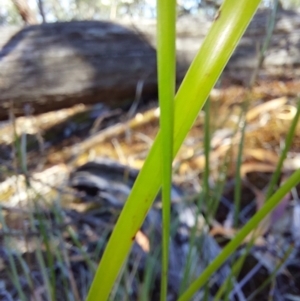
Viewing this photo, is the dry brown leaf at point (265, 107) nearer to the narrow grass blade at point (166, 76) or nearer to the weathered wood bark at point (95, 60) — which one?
the weathered wood bark at point (95, 60)

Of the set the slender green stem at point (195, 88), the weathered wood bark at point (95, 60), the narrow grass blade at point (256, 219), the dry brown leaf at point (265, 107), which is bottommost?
the dry brown leaf at point (265, 107)

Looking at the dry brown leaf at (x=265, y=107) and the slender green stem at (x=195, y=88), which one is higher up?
the slender green stem at (x=195, y=88)

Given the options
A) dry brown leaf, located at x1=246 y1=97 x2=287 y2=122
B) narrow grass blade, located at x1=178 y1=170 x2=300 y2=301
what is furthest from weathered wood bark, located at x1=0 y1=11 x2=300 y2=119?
narrow grass blade, located at x1=178 y1=170 x2=300 y2=301

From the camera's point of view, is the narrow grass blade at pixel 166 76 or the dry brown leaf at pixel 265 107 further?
the dry brown leaf at pixel 265 107

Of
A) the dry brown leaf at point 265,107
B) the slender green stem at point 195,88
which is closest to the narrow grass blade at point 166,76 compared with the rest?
the slender green stem at point 195,88

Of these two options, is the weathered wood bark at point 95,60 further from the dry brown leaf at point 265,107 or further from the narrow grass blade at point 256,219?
the narrow grass blade at point 256,219

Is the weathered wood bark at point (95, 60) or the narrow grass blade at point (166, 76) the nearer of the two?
the narrow grass blade at point (166, 76)

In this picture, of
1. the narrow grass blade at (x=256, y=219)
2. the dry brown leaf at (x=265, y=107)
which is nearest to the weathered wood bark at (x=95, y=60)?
the dry brown leaf at (x=265, y=107)

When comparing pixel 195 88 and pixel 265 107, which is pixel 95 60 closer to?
pixel 265 107

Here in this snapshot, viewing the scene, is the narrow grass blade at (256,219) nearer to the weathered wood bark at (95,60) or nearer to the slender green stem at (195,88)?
the slender green stem at (195,88)
